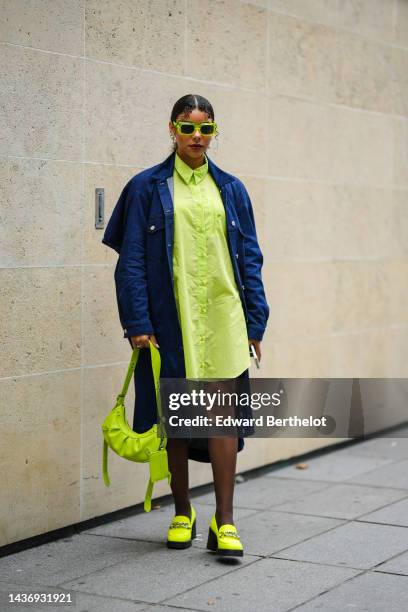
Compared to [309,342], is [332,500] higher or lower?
lower

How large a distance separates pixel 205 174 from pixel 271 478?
8.57 feet

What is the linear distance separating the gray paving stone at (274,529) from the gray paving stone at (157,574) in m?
0.22

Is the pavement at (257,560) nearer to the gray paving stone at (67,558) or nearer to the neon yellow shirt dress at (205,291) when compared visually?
the gray paving stone at (67,558)

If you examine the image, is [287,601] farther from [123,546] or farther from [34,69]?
[34,69]

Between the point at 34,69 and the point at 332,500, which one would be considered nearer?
the point at 34,69

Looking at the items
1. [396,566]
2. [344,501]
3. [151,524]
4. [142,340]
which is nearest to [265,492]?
[344,501]

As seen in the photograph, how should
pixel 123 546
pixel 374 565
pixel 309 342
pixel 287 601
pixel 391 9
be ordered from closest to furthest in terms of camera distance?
1. pixel 287 601
2. pixel 374 565
3. pixel 123 546
4. pixel 309 342
5. pixel 391 9

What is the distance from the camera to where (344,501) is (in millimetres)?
6770

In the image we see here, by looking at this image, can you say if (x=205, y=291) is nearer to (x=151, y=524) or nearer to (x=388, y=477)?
(x=151, y=524)

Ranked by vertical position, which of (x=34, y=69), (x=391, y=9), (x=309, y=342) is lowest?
(x=309, y=342)

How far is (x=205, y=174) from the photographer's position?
562cm

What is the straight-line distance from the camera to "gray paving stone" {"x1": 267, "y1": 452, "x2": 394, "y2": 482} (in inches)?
297

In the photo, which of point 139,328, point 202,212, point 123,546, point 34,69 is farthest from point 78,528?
point 34,69

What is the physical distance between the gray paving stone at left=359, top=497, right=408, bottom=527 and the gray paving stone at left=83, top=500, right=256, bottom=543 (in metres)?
0.66
